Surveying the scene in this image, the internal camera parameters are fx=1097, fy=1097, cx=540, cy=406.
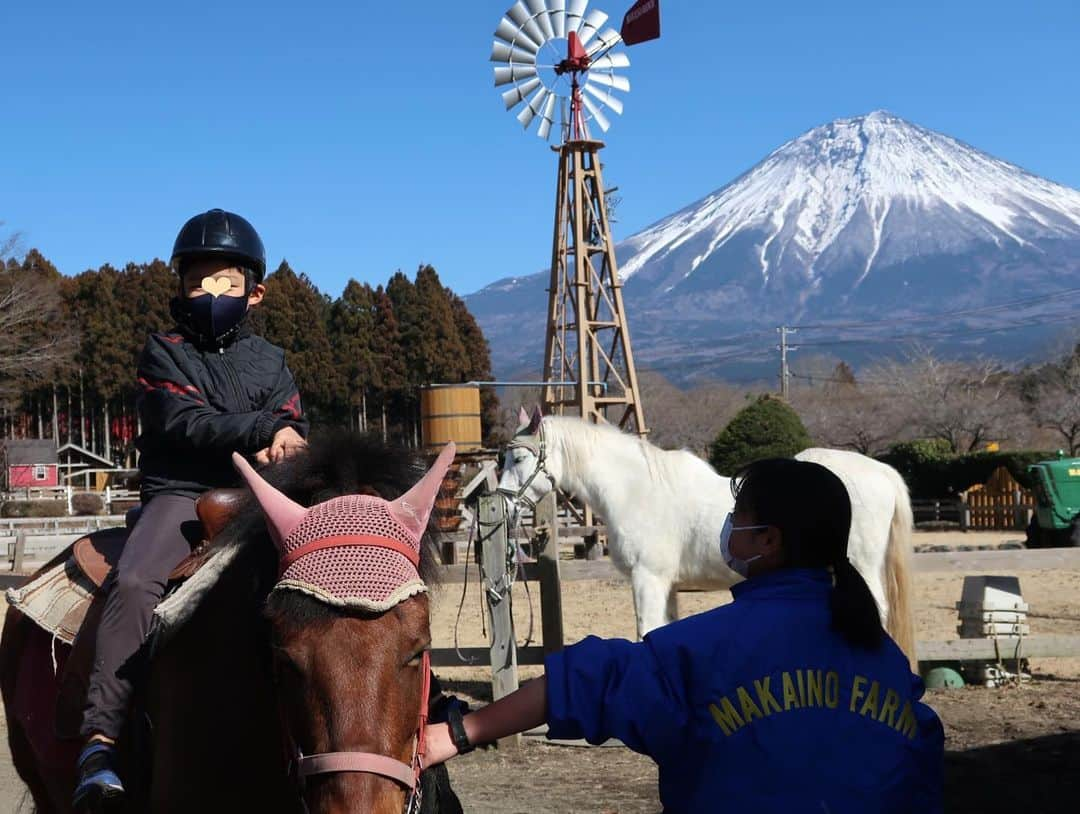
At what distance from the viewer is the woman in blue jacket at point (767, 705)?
216 centimetres

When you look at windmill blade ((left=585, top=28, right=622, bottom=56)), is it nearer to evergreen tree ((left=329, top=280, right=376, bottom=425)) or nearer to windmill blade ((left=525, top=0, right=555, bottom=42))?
windmill blade ((left=525, top=0, right=555, bottom=42))

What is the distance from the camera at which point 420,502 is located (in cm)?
242

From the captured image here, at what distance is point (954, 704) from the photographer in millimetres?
8016

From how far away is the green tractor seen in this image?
18906mm

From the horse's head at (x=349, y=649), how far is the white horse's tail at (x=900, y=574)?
6204mm

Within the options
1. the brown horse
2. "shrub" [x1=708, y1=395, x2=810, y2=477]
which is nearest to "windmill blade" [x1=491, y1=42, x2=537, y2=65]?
"shrub" [x1=708, y1=395, x2=810, y2=477]

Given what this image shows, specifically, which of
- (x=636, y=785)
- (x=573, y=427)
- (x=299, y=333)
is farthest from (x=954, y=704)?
(x=299, y=333)

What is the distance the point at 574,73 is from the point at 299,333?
29.1m

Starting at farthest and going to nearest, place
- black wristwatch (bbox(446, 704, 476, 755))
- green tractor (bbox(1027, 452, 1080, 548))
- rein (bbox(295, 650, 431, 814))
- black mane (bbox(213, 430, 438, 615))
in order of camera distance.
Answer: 1. green tractor (bbox(1027, 452, 1080, 548))
2. black mane (bbox(213, 430, 438, 615))
3. black wristwatch (bbox(446, 704, 476, 755))
4. rein (bbox(295, 650, 431, 814))

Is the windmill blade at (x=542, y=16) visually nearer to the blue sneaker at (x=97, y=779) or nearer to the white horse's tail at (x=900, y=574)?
the white horse's tail at (x=900, y=574)

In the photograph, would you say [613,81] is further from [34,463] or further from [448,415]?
[34,463]

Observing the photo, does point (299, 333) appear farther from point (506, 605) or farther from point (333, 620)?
point (333, 620)

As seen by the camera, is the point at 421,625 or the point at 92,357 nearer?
the point at 421,625

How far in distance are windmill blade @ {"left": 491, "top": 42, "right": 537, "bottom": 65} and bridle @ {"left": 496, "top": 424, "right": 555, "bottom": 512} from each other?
1992cm
